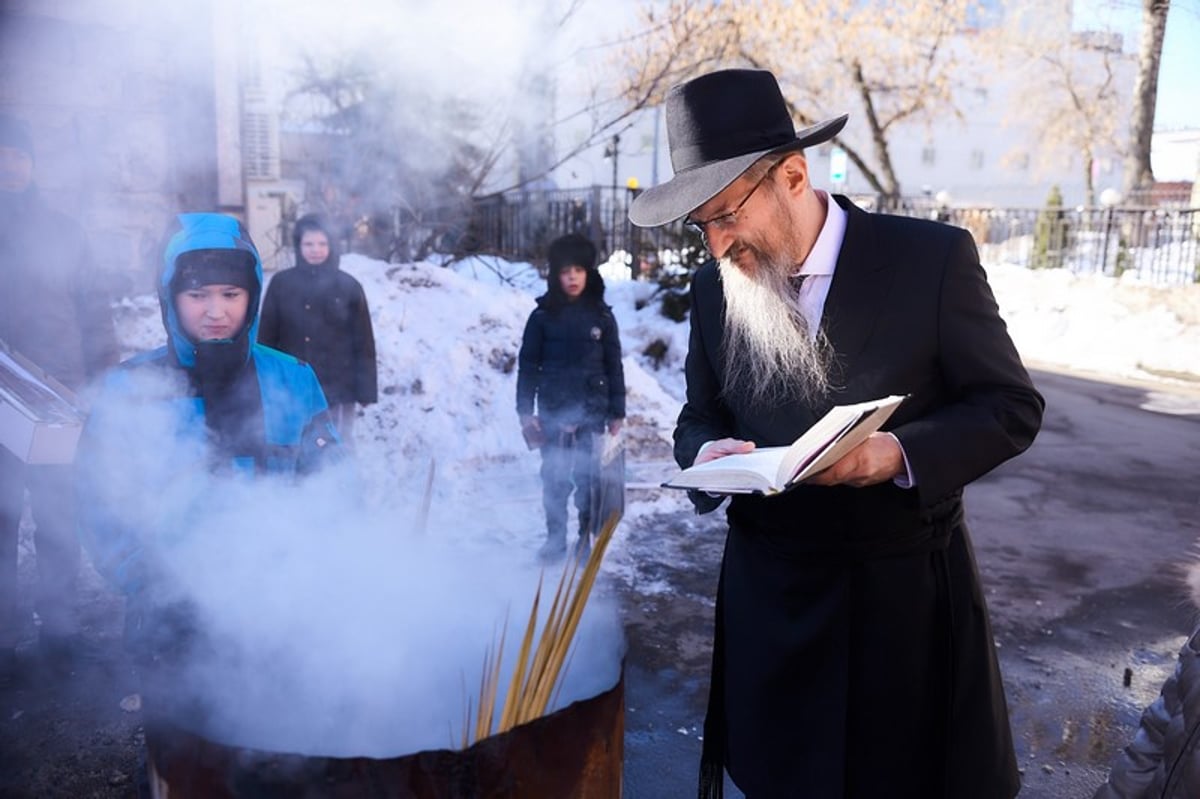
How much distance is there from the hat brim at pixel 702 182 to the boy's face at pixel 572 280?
324 centimetres

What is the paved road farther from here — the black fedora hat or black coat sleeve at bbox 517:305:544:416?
the black fedora hat

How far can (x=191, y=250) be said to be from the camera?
2.52 m

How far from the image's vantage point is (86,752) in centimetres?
339

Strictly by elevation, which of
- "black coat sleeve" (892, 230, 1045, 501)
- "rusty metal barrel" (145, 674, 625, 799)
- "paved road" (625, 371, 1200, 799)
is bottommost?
"paved road" (625, 371, 1200, 799)

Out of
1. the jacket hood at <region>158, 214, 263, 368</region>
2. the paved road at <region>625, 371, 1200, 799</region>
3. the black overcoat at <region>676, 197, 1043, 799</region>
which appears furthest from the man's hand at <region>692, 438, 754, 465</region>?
the paved road at <region>625, 371, 1200, 799</region>

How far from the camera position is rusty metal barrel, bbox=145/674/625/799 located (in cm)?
171

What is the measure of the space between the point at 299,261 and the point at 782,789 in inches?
171

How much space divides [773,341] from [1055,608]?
374 cm

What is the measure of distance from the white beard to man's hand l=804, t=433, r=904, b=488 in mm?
228

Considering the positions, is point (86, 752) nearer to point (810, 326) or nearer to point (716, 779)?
point (716, 779)

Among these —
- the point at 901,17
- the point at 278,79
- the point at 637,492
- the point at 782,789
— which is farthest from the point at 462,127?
the point at 901,17

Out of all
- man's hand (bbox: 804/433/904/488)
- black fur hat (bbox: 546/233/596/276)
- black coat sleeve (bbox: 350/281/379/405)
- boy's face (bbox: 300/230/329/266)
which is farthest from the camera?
black coat sleeve (bbox: 350/281/379/405)

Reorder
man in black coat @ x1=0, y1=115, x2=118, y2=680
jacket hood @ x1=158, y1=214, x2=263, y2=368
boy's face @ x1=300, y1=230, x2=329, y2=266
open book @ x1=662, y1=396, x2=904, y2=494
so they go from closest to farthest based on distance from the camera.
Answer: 1. open book @ x1=662, y1=396, x2=904, y2=494
2. jacket hood @ x1=158, y1=214, x2=263, y2=368
3. man in black coat @ x1=0, y1=115, x2=118, y2=680
4. boy's face @ x1=300, y1=230, x2=329, y2=266

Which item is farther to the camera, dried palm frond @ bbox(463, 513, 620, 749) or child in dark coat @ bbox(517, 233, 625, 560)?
child in dark coat @ bbox(517, 233, 625, 560)
